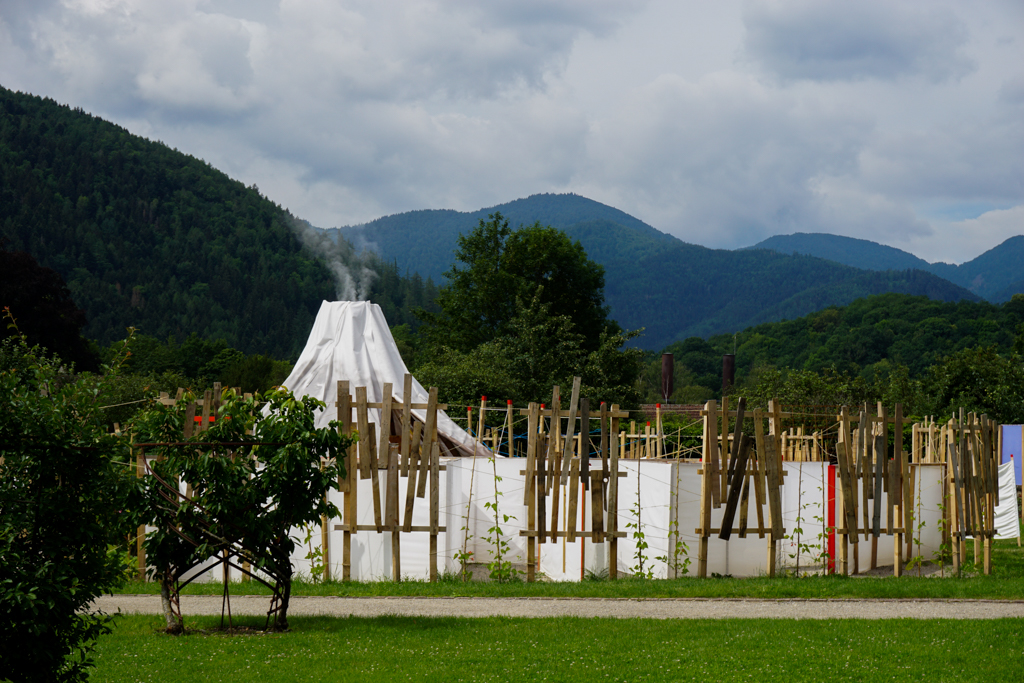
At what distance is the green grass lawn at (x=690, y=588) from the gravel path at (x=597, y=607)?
28 cm

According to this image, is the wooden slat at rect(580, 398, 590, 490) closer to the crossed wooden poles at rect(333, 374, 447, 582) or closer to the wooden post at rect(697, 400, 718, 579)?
the wooden post at rect(697, 400, 718, 579)

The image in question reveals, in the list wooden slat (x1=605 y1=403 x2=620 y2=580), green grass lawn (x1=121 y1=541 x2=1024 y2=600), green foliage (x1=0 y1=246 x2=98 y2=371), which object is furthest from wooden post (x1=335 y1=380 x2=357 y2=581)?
green foliage (x1=0 y1=246 x2=98 y2=371)

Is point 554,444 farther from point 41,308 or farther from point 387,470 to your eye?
Answer: point 41,308

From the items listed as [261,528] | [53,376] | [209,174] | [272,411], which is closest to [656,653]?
[261,528]

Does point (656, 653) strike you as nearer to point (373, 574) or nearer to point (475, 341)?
point (373, 574)

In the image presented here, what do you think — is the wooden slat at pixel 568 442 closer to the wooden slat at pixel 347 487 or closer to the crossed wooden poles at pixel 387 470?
the crossed wooden poles at pixel 387 470

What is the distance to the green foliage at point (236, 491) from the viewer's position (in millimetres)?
8875

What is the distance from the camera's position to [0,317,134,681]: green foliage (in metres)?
5.38

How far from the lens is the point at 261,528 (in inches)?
350

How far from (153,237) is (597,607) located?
10277cm

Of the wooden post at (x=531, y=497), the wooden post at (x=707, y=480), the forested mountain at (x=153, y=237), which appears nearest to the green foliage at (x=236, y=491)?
the wooden post at (x=531, y=497)

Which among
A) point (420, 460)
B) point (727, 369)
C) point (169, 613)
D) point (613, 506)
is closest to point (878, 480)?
point (613, 506)

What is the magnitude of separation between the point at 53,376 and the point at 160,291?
321 ft

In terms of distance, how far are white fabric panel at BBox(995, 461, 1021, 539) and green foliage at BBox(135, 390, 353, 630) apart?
16.2 meters
